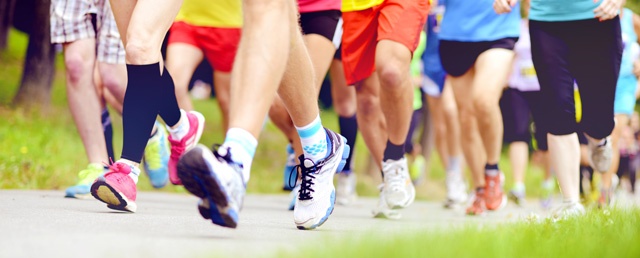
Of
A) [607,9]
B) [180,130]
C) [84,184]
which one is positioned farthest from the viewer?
[84,184]

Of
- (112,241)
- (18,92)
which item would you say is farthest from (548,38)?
(18,92)

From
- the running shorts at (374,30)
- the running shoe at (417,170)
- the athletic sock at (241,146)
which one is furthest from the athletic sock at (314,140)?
the running shoe at (417,170)

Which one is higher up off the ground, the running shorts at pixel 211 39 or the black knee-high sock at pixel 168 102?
the black knee-high sock at pixel 168 102

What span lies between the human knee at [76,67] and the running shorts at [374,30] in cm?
162

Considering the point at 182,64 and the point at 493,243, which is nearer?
the point at 493,243

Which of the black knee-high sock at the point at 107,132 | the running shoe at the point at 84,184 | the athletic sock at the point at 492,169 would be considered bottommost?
the athletic sock at the point at 492,169

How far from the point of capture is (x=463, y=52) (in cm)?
808

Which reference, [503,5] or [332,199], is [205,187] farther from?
[503,5]

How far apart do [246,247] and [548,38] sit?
3.47 meters

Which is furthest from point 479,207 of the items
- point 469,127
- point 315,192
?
point 315,192

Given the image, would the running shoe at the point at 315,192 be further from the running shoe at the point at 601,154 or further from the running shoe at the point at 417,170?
the running shoe at the point at 417,170

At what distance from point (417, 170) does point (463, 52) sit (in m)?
7.89

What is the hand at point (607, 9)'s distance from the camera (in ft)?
20.1

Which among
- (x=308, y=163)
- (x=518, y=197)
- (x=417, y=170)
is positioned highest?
(x=308, y=163)
